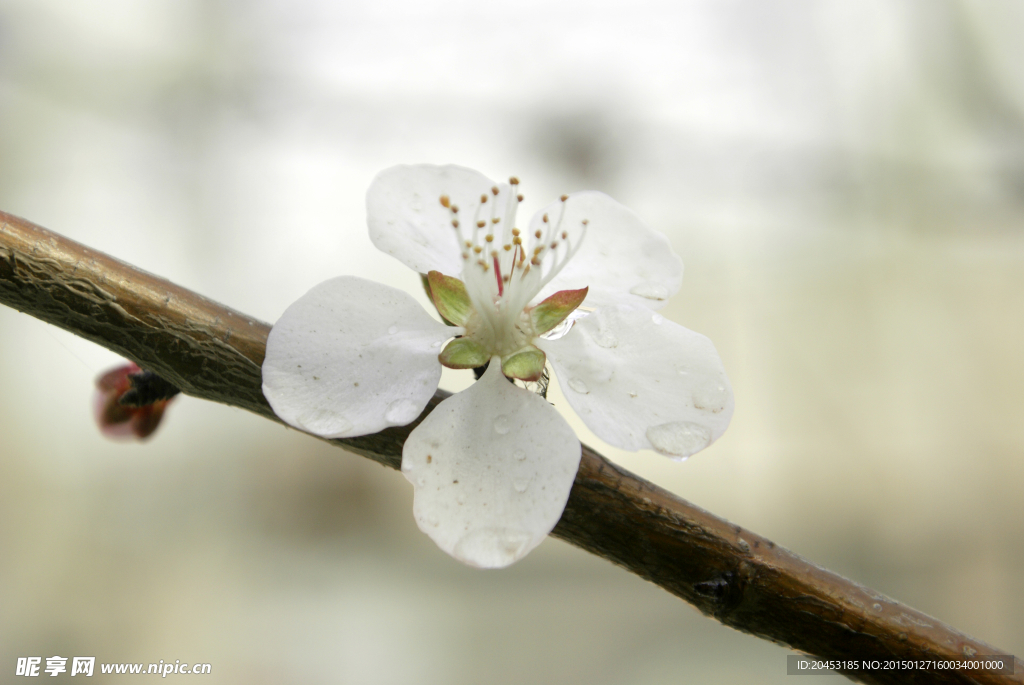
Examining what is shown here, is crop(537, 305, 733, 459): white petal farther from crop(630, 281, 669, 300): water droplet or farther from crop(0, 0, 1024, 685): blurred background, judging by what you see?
crop(0, 0, 1024, 685): blurred background

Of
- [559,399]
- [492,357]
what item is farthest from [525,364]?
[559,399]

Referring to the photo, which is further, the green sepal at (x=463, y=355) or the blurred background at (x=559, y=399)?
the blurred background at (x=559, y=399)

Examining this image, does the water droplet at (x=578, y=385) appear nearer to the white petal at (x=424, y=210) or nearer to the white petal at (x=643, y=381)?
the white petal at (x=643, y=381)

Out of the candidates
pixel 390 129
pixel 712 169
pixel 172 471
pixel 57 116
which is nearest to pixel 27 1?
pixel 57 116

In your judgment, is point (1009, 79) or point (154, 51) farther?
point (1009, 79)

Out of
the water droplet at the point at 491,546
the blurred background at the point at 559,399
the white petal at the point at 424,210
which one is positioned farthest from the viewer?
the blurred background at the point at 559,399

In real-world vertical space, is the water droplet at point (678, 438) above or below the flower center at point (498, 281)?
below

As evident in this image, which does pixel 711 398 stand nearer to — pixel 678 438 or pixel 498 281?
pixel 678 438

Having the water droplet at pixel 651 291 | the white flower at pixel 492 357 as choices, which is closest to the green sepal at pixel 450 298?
the white flower at pixel 492 357

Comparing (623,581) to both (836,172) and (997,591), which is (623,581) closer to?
(997,591)
